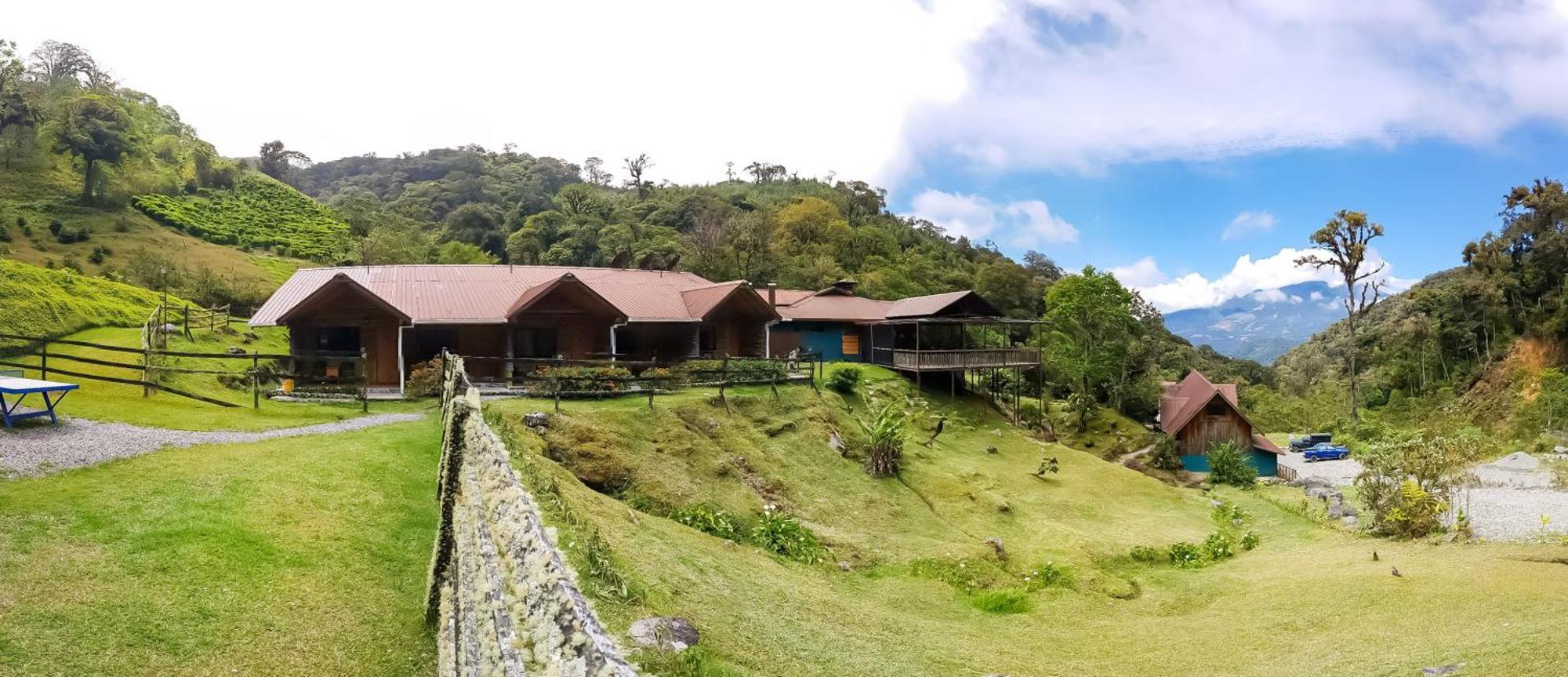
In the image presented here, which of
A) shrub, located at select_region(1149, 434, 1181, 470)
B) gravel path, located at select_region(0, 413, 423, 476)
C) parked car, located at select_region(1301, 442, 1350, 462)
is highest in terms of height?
gravel path, located at select_region(0, 413, 423, 476)

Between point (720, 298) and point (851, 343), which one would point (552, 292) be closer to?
point (720, 298)

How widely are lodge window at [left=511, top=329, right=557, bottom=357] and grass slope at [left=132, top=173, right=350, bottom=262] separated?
34.1 metres

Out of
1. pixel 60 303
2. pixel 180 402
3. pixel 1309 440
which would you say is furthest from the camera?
pixel 1309 440

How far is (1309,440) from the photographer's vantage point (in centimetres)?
4588

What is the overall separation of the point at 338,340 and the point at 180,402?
768 cm

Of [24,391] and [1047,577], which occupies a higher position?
[24,391]

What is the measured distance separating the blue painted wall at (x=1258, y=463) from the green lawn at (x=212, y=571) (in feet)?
113

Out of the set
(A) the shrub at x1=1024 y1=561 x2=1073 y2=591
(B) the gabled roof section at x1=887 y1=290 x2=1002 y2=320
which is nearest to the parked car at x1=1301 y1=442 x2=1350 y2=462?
(B) the gabled roof section at x1=887 y1=290 x2=1002 y2=320

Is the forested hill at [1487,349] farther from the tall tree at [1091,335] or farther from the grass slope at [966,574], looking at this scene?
the grass slope at [966,574]

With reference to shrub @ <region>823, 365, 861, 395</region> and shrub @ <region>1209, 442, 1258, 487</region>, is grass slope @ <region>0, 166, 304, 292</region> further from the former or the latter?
shrub @ <region>1209, 442, 1258, 487</region>

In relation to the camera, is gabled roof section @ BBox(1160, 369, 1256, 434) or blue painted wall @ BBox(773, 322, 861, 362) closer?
gabled roof section @ BBox(1160, 369, 1256, 434)

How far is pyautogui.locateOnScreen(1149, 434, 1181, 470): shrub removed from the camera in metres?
32.8

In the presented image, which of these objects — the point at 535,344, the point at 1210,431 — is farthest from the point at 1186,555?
the point at 535,344

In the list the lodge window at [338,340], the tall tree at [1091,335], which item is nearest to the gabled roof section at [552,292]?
the lodge window at [338,340]
